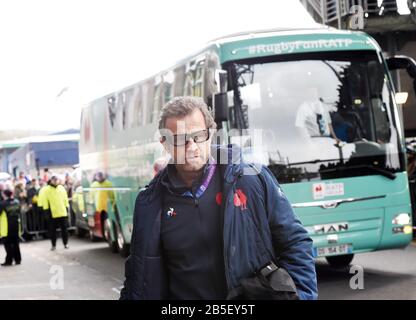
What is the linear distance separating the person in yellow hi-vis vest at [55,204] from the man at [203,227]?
16.1 meters

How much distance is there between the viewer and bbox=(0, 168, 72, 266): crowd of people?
52.2 ft

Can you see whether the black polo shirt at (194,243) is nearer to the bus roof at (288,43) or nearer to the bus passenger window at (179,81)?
the bus roof at (288,43)

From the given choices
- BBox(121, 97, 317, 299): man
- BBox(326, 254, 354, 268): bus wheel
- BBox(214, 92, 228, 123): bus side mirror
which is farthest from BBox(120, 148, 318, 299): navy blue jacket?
BBox(326, 254, 354, 268): bus wheel

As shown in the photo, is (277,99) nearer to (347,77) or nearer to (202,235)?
(347,77)

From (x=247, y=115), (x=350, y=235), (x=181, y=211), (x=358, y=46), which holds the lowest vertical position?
(x=350, y=235)

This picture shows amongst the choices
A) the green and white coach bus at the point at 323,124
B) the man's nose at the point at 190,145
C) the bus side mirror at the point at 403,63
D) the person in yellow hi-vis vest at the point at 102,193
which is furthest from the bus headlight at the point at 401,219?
the person in yellow hi-vis vest at the point at 102,193

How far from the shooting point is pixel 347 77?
10297 millimetres

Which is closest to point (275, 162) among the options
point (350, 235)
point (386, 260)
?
point (350, 235)

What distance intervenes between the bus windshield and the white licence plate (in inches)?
34.7

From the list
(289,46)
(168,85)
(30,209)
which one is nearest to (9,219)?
(168,85)

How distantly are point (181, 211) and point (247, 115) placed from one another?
21.8 feet

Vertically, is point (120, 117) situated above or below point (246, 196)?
above

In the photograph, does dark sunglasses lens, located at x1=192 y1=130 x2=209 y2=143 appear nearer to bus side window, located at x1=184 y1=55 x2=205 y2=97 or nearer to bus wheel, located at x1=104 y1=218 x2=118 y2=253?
bus side window, located at x1=184 y1=55 x2=205 y2=97

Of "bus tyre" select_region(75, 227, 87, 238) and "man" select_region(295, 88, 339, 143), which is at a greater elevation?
"man" select_region(295, 88, 339, 143)
